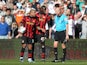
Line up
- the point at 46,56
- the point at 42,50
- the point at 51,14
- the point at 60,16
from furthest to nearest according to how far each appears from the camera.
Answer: the point at 51,14
the point at 46,56
the point at 42,50
the point at 60,16

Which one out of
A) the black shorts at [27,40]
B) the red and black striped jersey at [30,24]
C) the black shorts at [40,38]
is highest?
the red and black striped jersey at [30,24]

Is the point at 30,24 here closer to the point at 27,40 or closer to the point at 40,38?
the point at 27,40

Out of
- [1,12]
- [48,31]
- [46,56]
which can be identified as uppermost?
[1,12]

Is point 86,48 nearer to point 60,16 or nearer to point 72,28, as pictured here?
point 72,28

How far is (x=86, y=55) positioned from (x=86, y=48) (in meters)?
0.33

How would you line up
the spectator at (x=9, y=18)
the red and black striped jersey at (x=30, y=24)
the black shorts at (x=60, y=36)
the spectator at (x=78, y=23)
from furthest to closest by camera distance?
the spectator at (x=9, y=18) < the spectator at (x=78, y=23) < the red and black striped jersey at (x=30, y=24) < the black shorts at (x=60, y=36)

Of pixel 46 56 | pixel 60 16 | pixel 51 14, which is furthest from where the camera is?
pixel 51 14

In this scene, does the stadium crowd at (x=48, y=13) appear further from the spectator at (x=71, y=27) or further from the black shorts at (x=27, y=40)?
the black shorts at (x=27, y=40)

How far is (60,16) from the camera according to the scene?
1516 cm

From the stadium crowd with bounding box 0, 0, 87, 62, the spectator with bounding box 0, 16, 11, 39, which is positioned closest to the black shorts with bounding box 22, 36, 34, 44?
the stadium crowd with bounding box 0, 0, 87, 62

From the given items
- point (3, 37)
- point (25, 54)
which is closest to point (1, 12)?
point (3, 37)

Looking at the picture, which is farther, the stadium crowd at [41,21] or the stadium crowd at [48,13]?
the stadium crowd at [48,13]

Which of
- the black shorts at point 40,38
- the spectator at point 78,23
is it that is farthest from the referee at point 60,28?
the spectator at point 78,23

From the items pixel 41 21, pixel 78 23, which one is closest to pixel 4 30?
pixel 41 21
